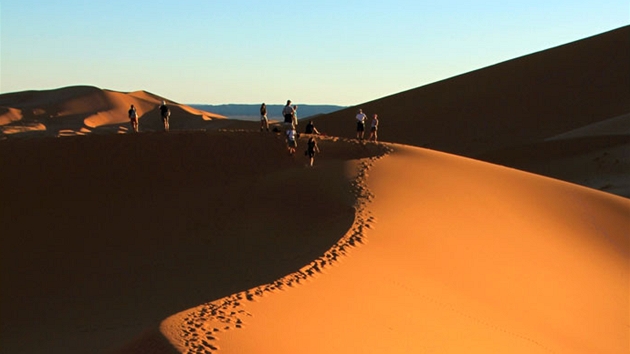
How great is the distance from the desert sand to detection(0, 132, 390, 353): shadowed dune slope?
50 mm

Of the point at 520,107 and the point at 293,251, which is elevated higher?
the point at 520,107

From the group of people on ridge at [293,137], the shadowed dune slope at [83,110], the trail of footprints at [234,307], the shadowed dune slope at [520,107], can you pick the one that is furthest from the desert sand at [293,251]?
the shadowed dune slope at [83,110]

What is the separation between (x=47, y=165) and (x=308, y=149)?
273 inches

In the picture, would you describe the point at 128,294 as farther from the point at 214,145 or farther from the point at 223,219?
the point at 214,145

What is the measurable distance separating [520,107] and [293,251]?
36290 mm

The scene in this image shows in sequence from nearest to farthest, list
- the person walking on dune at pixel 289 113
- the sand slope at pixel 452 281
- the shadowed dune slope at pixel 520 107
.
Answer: the sand slope at pixel 452 281 → the person walking on dune at pixel 289 113 → the shadowed dune slope at pixel 520 107

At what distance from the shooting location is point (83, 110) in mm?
85750

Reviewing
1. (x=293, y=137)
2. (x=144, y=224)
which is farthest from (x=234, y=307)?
(x=293, y=137)

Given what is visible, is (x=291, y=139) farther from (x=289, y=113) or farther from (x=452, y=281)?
(x=452, y=281)

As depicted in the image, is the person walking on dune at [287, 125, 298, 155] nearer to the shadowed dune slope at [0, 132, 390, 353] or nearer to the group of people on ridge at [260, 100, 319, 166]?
the group of people on ridge at [260, 100, 319, 166]

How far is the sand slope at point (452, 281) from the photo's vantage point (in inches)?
351

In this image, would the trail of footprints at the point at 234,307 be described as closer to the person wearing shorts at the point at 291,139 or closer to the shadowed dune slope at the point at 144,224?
the shadowed dune slope at the point at 144,224

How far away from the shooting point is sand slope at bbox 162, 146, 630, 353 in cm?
891

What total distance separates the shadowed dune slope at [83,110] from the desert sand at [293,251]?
48.3 meters
